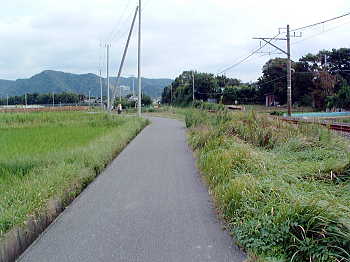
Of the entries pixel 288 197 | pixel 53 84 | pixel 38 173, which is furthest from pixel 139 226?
pixel 53 84

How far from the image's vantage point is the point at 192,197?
703cm

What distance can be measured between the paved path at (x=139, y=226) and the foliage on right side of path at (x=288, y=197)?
0.36 metres

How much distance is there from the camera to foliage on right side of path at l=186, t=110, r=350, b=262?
3.77 m

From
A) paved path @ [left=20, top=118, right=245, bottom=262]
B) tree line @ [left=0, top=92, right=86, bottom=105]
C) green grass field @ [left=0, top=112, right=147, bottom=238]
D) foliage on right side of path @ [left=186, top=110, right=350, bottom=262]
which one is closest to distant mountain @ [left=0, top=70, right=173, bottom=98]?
tree line @ [left=0, top=92, right=86, bottom=105]

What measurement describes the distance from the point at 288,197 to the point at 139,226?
2.20 meters

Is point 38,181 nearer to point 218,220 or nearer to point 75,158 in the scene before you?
point 75,158

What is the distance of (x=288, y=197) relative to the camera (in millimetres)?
4754

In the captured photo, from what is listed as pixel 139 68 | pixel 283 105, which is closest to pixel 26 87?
pixel 283 105

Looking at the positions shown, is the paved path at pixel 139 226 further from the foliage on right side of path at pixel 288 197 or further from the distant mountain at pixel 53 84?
the distant mountain at pixel 53 84

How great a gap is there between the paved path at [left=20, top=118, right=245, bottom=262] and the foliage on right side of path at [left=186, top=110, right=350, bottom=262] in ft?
1.17

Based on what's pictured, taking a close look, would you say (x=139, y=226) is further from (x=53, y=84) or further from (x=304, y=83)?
(x=53, y=84)

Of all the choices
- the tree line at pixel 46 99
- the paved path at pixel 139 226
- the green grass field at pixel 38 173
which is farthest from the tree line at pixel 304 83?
the paved path at pixel 139 226

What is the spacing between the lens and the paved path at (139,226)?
4387 mm

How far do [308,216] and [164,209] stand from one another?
9.38ft
